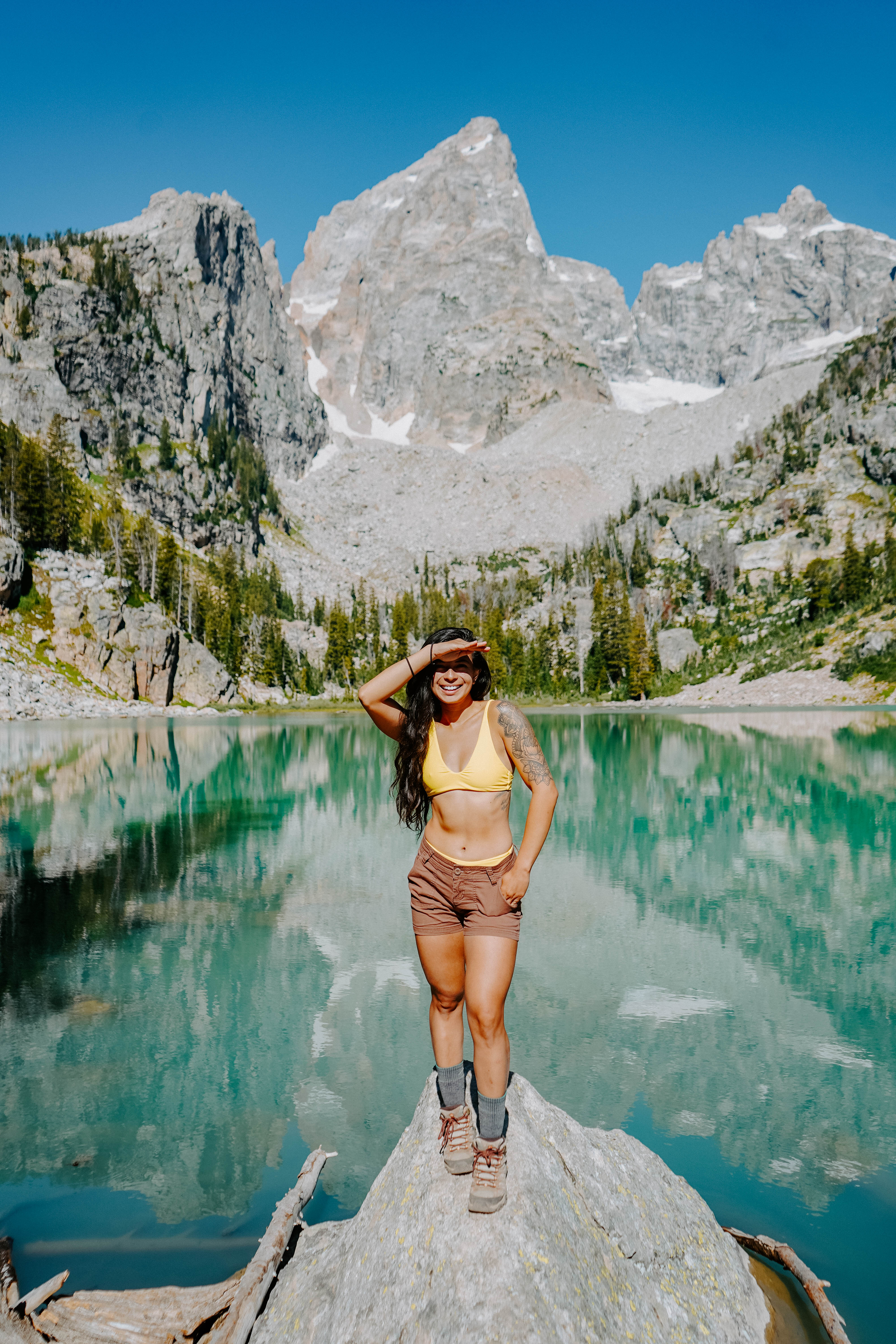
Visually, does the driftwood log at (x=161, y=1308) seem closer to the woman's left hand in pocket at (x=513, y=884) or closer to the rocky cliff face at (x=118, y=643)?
the woman's left hand in pocket at (x=513, y=884)

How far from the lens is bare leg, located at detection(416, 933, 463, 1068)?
4.49 meters

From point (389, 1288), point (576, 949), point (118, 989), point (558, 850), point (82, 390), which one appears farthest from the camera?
point (82, 390)

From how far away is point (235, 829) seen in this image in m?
20.6

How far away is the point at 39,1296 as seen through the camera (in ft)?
13.9

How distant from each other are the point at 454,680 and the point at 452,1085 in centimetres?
243

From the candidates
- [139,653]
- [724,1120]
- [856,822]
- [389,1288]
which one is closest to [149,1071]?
[389,1288]

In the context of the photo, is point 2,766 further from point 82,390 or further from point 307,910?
point 82,390

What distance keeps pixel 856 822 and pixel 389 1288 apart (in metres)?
21.0

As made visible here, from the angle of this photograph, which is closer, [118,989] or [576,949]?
[118,989]

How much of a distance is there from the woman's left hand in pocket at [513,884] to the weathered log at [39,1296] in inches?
126

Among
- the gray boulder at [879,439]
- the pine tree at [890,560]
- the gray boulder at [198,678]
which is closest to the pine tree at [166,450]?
the gray boulder at [198,678]

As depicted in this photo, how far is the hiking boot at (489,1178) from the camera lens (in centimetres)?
395

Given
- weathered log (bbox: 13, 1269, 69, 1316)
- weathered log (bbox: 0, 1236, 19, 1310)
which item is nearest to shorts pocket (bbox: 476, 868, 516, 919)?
weathered log (bbox: 13, 1269, 69, 1316)

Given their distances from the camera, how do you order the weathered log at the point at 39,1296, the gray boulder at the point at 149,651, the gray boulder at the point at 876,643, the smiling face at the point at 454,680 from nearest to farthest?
the weathered log at the point at 39,1296 → the smiling face at the point at 454,680 → the gray boulder at the point at 149,651 → the gray boulder at the point at 876,643
